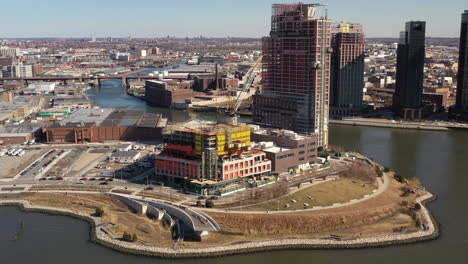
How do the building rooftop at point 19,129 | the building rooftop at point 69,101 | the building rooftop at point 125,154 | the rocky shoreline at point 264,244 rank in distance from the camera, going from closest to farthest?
the rocky shoreline at point 264,244 → the building rooftop at point 125,154 → the building rooftop at point 19,129 → the building rooftop at point 69,101

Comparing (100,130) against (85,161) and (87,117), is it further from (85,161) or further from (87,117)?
(85,161)

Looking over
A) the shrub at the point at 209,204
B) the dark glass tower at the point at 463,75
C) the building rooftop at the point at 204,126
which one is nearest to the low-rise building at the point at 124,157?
the building rooftop at the point at 204,126

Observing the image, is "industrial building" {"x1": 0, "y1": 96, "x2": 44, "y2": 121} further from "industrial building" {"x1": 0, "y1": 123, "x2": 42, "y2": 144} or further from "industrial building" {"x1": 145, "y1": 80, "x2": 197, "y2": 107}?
"industrial building" {"x1": 145, "y1": 80, "x2": 197, "y2": 107}

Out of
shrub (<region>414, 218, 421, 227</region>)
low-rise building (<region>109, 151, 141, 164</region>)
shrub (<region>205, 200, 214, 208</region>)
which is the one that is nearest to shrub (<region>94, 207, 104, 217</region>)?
shrub (<region>205, 200, 214, 208</region>)

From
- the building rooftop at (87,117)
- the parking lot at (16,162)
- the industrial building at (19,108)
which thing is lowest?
the parking lot at (16,162)

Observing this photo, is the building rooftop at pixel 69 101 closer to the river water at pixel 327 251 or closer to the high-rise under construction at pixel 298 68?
the high-rise under construction at pixel 298 68

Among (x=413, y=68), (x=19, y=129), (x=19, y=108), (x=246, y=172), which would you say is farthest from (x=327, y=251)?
(x=19, y=108)

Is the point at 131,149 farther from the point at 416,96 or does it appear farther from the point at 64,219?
the point at 416,96
